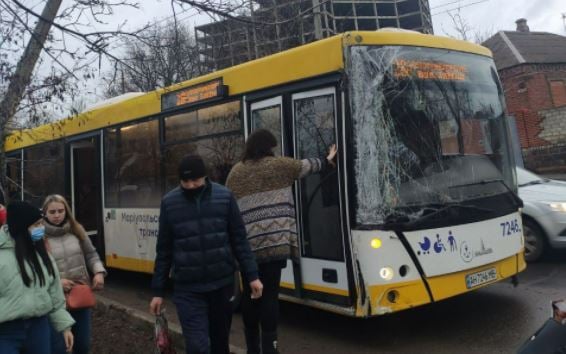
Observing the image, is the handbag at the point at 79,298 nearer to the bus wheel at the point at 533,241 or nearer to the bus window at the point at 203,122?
the bus window at the point at 203,122

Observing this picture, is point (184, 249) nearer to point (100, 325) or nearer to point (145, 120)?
point (100, 325)

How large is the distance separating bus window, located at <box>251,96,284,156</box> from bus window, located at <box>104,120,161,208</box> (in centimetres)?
208

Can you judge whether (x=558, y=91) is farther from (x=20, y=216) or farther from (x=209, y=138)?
(x=20, y=216)

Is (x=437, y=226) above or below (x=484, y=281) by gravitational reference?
above

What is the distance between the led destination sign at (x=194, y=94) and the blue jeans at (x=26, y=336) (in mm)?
3668

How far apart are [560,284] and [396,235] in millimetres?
3315

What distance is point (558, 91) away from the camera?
97.3 ft

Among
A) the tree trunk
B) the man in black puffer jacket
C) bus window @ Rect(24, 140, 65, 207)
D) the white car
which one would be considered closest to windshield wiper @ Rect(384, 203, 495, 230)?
the man in black puffer jacket

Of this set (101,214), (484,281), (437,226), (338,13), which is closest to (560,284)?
(484,281)

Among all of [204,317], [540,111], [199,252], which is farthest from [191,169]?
Answer: [540,111]

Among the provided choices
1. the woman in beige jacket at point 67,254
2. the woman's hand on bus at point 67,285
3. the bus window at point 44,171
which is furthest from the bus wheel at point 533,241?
the bus window at point 44,171

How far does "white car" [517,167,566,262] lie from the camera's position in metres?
7.63

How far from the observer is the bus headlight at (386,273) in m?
4.71

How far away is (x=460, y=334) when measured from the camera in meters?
5.27
